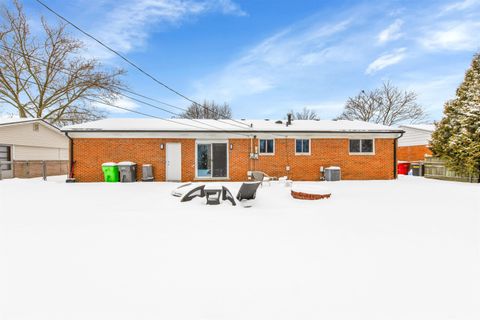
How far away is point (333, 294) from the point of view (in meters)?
2.85

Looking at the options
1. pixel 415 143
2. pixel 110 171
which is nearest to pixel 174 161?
pixel 110 171

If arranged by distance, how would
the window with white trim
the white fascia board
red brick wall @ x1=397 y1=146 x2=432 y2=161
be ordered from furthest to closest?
red brick wall @ x1=397 y1=146 x2=432 y2=161 → the window with white trim → the white fascia board

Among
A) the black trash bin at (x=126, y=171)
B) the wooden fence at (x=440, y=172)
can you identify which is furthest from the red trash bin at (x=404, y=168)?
the black trash bin at (x=126, y=171)

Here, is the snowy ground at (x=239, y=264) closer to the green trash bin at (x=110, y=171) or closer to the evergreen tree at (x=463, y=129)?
the green trash bin at (x=110, y=171)

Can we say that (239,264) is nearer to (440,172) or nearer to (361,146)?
(361,146)

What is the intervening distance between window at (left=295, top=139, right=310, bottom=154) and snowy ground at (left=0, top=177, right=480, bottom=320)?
26.7 feet

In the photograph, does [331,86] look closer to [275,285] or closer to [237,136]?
[237,136]

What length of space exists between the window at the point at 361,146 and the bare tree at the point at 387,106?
27.0m

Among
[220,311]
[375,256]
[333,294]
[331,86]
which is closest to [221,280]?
[220,311]

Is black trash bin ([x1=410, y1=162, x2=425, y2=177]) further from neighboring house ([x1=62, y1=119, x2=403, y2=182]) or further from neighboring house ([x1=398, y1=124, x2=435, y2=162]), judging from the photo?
neighboring house ([x1=62, y1=119, x2=403, y2=182])

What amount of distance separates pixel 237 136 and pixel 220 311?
1237cm

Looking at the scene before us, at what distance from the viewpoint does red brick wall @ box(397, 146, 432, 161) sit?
23334 millimetres

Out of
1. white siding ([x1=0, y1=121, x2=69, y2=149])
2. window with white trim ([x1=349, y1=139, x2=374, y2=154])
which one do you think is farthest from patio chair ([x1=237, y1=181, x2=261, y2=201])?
white siding ([x1=0, y1=121, x2=69, y2=149])

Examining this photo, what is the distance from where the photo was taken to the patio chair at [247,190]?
303 inches
